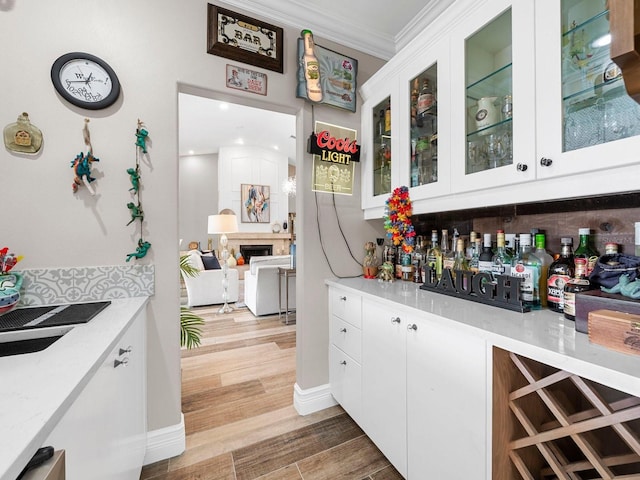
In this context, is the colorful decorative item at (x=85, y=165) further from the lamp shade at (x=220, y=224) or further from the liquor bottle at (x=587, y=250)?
the lamp shade at (x=220, y=224)

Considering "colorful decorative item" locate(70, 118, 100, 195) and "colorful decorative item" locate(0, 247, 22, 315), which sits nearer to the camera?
"colorful decorative item" locate(0, 247, 22, 315)

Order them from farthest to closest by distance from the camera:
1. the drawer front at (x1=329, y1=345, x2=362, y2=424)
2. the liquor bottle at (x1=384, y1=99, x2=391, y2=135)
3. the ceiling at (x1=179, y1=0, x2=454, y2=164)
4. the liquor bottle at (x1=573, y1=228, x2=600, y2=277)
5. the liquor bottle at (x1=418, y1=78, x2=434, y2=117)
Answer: the liquor bottle at (x1=384, y1=99, x2=391, y2=135)
the ceiling at (x1=179, y1=0, x2=454, y2=164)
the drawer front at (x1=329, y1=345, x2=362, y2=424)
the liquor bottle at (x1=418, y1=78, x2=434, y2=117)
the liquor bottle at (x1=573, y1=228, x2=600, y2=277)

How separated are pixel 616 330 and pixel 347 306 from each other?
1.15 meters

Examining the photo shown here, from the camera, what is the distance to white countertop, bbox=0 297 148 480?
417 mm

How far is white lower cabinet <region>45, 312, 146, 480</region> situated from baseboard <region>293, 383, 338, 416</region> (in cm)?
89

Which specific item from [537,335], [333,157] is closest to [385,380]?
[537,335]

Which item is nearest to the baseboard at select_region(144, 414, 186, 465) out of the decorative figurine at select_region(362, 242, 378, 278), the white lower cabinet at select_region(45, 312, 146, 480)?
the white lower cabinet at select_region(45, 312, 146, 480)

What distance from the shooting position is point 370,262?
196 cm

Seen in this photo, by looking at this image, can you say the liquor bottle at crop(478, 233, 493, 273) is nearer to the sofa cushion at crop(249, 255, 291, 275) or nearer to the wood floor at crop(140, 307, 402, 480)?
the wood floor at crop(140, 307, 402, 480)

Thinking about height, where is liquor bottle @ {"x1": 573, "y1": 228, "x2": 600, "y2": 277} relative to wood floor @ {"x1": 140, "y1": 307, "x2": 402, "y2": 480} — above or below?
above

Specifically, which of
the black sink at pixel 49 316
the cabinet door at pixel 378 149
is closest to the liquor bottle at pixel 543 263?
the cabinet door at pixel 378 149

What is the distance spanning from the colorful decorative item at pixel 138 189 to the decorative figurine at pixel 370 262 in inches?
53.0

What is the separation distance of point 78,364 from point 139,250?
0.83 meters

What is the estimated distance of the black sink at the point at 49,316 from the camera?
95cm
